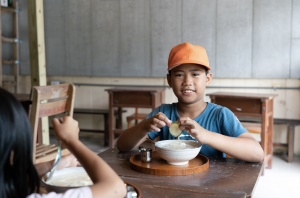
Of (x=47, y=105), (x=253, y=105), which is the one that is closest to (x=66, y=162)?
(x=47, y=105)

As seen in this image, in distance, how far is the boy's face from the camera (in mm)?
1388

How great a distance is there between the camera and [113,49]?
15.0 ft

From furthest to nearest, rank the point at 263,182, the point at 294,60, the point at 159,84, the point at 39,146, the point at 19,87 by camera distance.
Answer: the point at 19,87, the point at 159,84, the point at 294,60, the point at 263,182, the point at 39,146

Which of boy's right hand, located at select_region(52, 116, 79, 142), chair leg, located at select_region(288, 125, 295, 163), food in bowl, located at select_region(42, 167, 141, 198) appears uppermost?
boy's right hand, located at select_region(52, 116, 79, 142)

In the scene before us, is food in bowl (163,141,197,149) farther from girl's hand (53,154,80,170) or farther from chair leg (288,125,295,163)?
chair leg (288,125,295,163)

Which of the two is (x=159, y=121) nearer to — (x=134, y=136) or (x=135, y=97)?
(x=134, y=136)

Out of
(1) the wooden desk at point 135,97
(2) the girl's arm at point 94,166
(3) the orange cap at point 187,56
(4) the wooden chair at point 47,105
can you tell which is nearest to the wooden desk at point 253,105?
(1) the wooden desk at point 135,97

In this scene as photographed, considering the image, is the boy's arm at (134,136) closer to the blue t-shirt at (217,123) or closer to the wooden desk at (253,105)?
the blue t-shirt at (217,123)

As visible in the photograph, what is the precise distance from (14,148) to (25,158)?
0.04 meters

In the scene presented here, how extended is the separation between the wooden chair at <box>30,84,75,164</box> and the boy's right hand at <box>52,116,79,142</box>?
52.3 inches

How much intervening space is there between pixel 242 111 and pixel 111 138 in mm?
1741

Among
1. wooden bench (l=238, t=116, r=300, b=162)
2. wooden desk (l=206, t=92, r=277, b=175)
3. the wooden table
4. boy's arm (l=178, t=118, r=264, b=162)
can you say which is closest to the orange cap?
boy's arm (l=178, t=118, r=264, b=162)

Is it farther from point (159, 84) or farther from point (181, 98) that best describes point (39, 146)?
point (159, 84)

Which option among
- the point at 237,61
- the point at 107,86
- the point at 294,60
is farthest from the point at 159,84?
the point at 294,60
